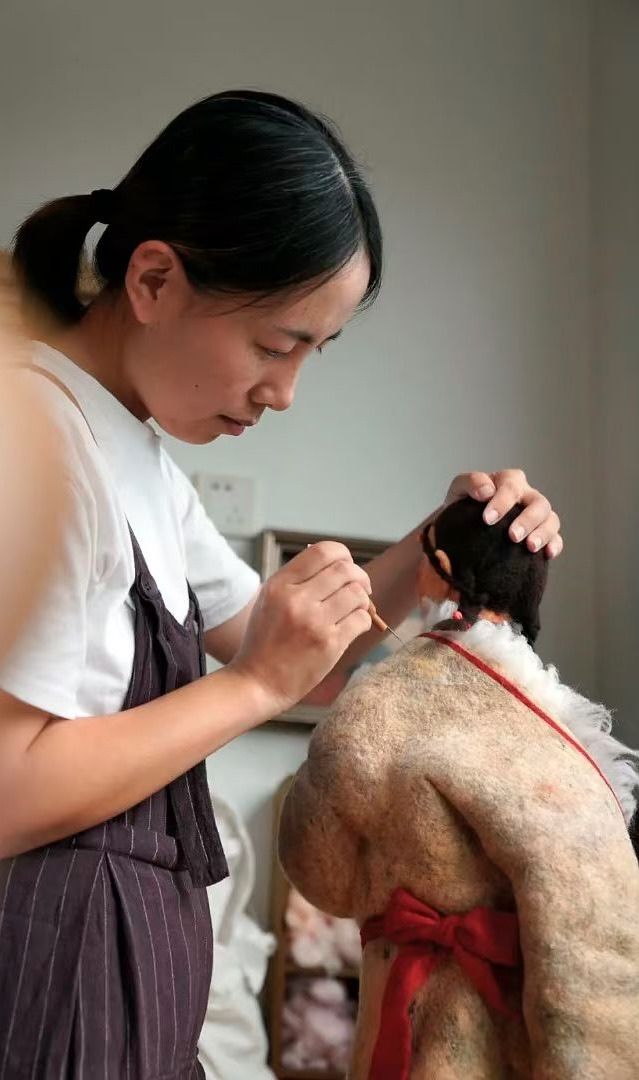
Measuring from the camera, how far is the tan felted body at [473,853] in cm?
69

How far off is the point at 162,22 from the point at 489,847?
1612 millimetres

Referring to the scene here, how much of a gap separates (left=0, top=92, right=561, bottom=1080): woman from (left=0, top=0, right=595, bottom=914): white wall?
0.89m

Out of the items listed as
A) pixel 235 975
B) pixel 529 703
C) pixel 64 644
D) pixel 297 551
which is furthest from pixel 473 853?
pixel 297 551

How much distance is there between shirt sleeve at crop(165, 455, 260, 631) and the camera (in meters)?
0.96

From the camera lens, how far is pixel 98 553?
66cm

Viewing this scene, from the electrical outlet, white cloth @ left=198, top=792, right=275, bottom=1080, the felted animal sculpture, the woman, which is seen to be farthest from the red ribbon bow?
the electrical outlet

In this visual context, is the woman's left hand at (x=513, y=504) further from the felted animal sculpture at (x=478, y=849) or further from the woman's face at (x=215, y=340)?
the woman's face at (x=215, y=340)

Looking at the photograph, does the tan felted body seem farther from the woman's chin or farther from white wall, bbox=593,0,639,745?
white wall, bbox=593,0,639,745

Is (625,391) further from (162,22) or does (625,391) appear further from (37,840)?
(37,840)

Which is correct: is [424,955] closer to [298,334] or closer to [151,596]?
[151,596]

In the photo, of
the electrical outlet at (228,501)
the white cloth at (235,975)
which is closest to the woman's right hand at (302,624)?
the white cloth at (235,975)

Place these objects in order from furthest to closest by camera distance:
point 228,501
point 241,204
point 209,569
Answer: point 228,501
point 209,569
point 241,204

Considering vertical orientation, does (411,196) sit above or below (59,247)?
below

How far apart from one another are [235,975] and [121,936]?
0.85 metres
